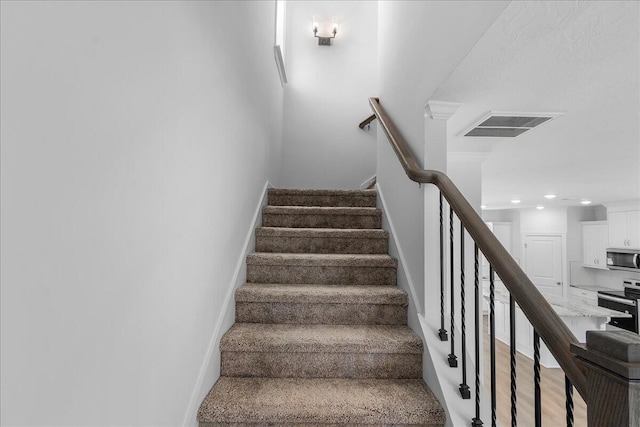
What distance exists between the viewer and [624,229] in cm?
614

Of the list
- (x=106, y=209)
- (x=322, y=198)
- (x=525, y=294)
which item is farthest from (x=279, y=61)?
(x=525, y=294)

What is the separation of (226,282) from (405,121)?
142cm

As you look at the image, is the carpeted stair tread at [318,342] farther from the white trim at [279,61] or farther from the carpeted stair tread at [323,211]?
the white trim at [279,61]

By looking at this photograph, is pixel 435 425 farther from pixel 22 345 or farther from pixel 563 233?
pixel 563 233

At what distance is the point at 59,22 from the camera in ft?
1.93

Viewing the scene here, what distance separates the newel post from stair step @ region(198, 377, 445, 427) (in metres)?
0.78

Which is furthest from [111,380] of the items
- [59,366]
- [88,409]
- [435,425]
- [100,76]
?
[435,425]

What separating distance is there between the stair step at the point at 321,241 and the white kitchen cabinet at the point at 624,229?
20.5 ft

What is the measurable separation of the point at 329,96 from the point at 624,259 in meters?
6.04

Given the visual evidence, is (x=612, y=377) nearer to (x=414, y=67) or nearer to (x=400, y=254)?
(x=400, y=254)

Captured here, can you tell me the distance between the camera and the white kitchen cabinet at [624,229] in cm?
592

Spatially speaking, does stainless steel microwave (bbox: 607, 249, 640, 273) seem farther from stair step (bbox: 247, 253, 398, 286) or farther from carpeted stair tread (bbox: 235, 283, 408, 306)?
carpeted stair tread (bbox: 235, 283, 408, 306)

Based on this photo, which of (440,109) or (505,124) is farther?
(505,124)

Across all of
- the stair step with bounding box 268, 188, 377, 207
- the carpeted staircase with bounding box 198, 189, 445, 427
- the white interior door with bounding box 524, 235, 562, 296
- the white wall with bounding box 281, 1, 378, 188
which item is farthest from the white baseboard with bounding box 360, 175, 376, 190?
the white interior door with bounding box 524, 235, 562, 296
